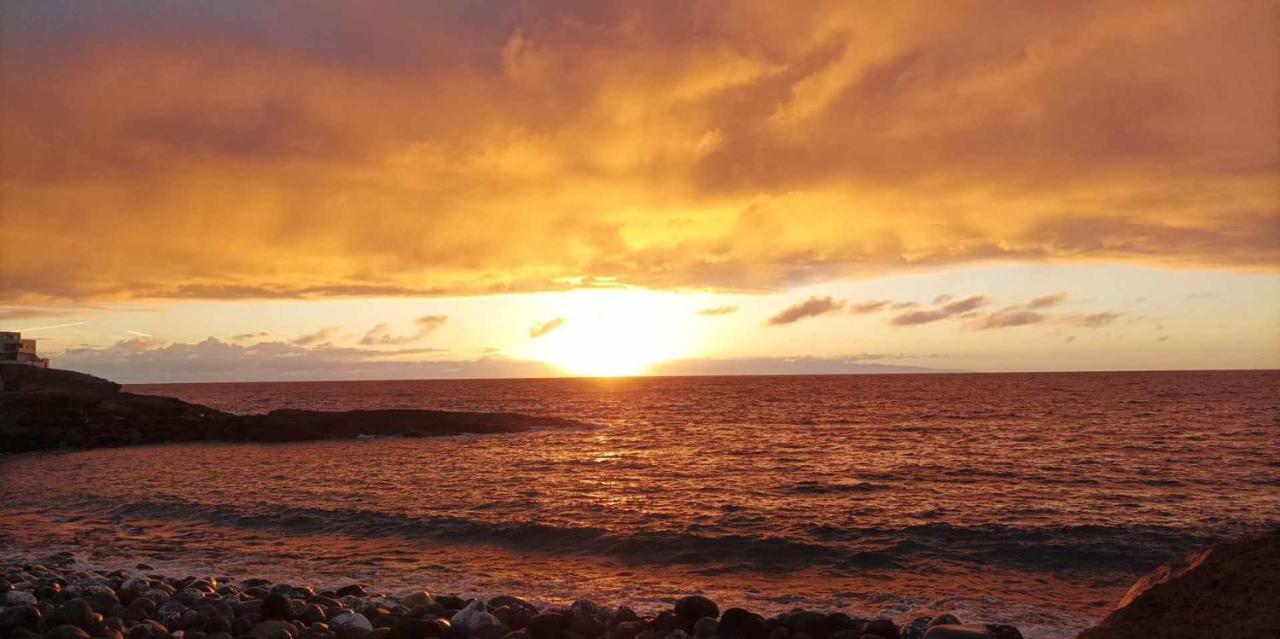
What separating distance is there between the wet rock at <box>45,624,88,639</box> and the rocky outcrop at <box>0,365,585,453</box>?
50.8 meters

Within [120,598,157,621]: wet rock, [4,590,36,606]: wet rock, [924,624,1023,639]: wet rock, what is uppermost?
[924,624,1023,639]: wet rock

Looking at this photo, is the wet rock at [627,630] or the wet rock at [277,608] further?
the wet rock at [277,608]

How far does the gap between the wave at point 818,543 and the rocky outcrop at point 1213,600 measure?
29.3 feet

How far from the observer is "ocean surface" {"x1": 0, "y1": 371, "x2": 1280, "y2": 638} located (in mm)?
18047

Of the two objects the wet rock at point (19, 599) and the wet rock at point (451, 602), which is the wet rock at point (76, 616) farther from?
the wet rock at point (451, 602)

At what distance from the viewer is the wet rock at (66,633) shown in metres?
11.5

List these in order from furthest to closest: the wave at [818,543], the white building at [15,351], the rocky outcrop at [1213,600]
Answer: the white building at [15,351]
the wave at [818,543]
the rocky outcrop at [1213,600]

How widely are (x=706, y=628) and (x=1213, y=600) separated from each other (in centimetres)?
710

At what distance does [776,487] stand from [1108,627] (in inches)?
867

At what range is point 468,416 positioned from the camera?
68000 mm

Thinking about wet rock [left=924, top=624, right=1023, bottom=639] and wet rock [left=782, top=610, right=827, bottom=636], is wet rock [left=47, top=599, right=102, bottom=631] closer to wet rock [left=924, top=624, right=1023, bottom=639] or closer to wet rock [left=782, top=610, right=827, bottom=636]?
wet rock [left=782, top=610, right=827, bottom=636]

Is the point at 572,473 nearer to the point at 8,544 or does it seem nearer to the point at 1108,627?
the point at 8,544

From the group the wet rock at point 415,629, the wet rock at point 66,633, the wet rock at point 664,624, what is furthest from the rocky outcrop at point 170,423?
the wet rock at point 664,624

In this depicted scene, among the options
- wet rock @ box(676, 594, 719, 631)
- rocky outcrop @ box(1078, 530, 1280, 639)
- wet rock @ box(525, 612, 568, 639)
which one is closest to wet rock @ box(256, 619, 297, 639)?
wet rock @ box(525, 612, 568, 639)
